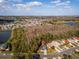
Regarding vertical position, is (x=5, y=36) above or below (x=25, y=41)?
above

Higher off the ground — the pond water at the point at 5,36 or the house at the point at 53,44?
the pond water at the point at 5,36

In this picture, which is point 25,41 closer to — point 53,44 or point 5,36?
point 5,36

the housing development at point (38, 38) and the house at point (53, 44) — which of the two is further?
the house at point (53, 44)

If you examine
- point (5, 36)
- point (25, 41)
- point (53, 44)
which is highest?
point (5, 36)

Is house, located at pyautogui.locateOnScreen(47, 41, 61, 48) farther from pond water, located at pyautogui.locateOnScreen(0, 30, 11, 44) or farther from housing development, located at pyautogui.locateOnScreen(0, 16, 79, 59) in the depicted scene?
pond water, located at pyautogui.locateOnScreen(0, 30, 11, 44)

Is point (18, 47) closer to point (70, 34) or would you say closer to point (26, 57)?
point (26, 57)

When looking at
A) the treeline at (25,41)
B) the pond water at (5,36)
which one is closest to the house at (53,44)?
the treeline at (25,41)

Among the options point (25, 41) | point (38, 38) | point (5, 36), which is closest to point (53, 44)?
point (38, 38)

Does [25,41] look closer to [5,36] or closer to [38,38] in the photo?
[38,38]

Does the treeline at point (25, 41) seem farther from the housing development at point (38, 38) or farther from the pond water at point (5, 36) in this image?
the pond water at point (5, 36)
